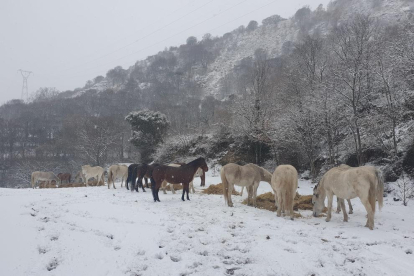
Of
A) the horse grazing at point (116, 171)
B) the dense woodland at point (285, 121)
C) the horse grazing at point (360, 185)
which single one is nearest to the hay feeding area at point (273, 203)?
the horse grazing at point (360, 185)

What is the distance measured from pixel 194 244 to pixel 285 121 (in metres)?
16.6

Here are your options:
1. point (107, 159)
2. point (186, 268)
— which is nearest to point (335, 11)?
point (107, 159)

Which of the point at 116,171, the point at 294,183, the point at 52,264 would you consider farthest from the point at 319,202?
the point at 116,171

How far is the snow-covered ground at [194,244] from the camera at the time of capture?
4.31 m

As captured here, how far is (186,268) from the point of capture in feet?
14.4

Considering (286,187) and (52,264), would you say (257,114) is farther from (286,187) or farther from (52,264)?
(52,264)

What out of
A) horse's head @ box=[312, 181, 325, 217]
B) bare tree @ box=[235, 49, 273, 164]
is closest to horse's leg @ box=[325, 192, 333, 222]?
horse's head @ box=[312, 181, 325, 217]

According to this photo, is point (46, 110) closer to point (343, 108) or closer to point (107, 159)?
point (107, 159)

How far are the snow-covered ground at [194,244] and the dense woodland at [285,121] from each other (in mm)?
8984

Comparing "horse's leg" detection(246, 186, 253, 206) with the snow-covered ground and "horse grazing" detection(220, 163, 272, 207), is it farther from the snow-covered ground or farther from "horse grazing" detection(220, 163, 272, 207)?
the snow-covered ground

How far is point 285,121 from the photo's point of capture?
20.1 m

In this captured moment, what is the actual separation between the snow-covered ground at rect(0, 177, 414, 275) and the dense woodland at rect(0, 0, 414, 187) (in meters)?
8.98

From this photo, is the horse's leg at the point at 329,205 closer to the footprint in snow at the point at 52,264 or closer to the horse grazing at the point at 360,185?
the horse grazing at the point at 360,185

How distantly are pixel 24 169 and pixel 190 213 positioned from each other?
39.7 meters
